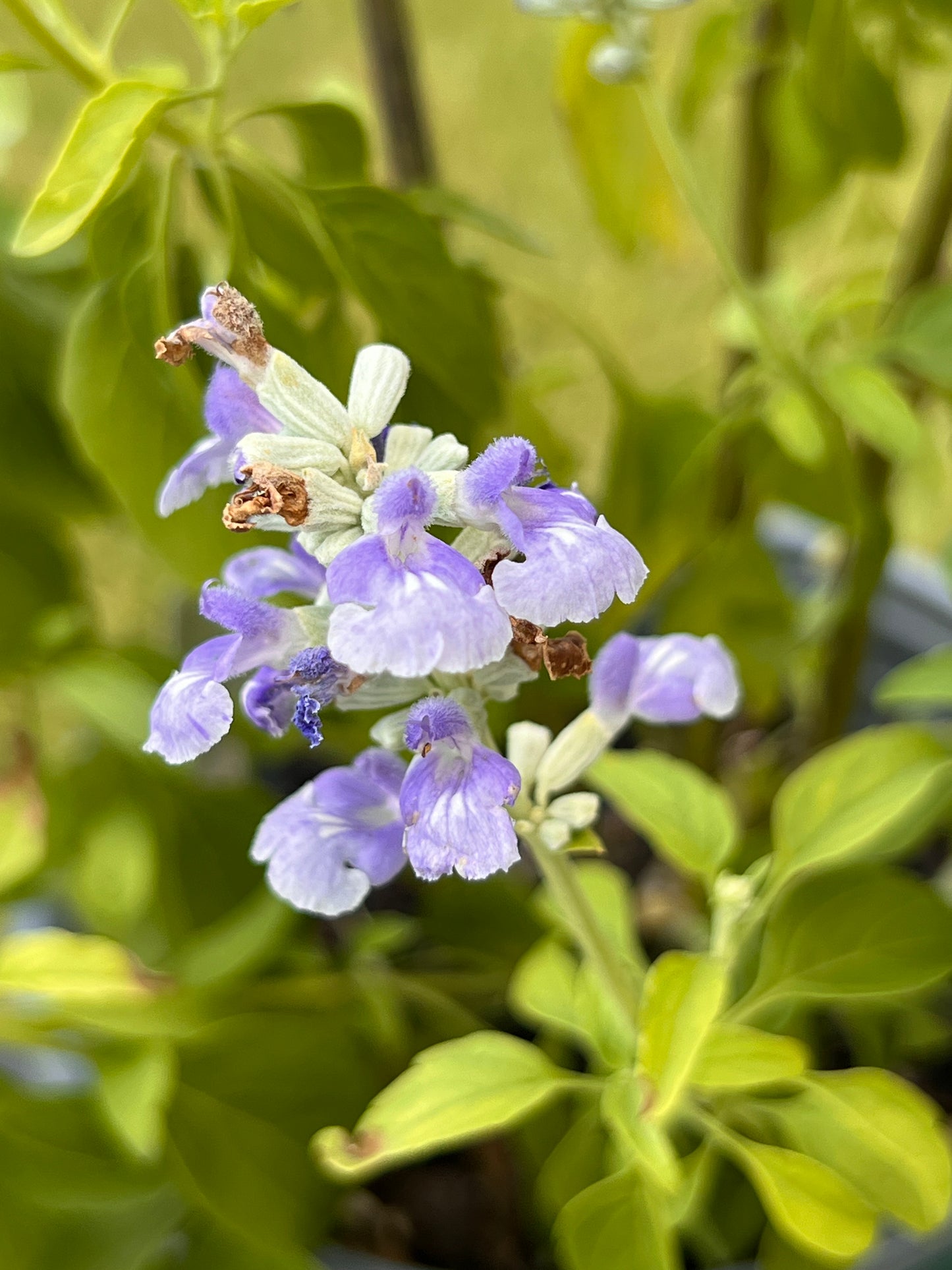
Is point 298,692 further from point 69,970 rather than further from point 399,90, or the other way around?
A: point 399,90

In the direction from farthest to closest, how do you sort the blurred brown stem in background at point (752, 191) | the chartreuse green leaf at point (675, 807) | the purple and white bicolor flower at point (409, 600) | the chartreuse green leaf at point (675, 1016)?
the blurred brown stem in background at point (752, 191)
the chartreuse green leaf at point (675, 807)
the chartreuse green leaf at point (675, 1016)
the purple and white bicolor flower at point (409, 600)

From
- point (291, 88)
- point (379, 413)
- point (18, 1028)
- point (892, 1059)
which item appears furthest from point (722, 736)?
point (291, 88)

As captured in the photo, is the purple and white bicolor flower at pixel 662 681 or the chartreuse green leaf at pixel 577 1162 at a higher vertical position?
the purple and white bicolor flower at pixel 662 681

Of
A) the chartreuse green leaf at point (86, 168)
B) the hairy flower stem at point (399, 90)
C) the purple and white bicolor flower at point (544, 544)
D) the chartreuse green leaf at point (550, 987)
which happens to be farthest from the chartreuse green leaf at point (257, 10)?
the chartreuse green leaf at point (550, 987)

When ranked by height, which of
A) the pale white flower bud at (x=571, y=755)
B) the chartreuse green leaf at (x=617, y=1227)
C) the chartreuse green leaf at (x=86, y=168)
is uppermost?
the chartreuse green leaf at (x=86, y=168)

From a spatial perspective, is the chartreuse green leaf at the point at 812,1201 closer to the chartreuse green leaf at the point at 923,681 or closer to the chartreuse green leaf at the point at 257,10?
the chartreuse green leaf at the point at 923,681

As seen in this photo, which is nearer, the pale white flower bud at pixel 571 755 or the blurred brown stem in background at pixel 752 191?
the pale white flower bud at pixel 571 755
